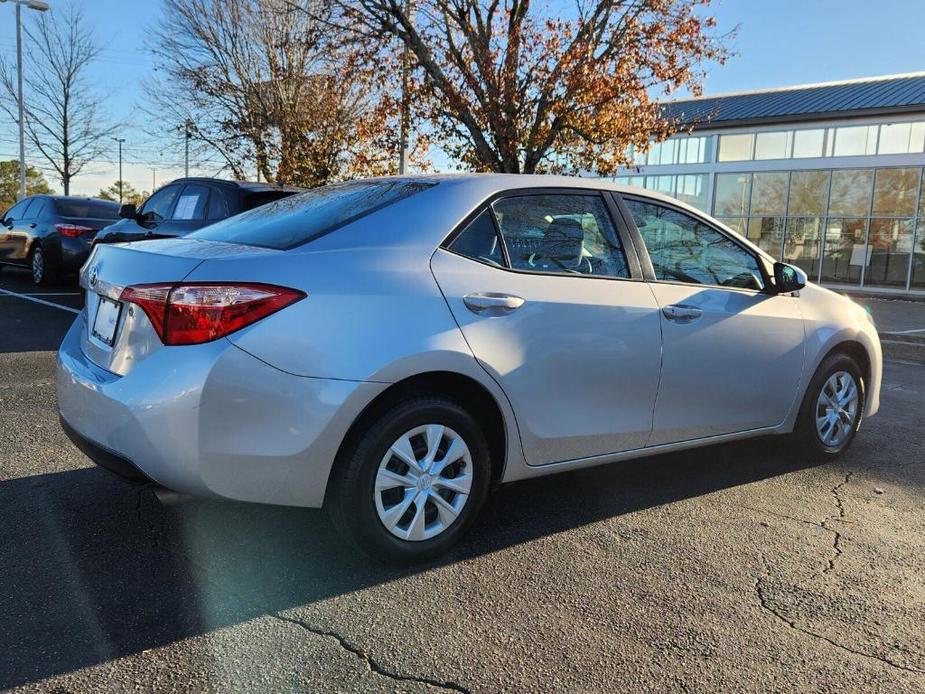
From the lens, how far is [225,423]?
8.72ft

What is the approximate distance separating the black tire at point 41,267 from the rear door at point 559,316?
10.9 metres

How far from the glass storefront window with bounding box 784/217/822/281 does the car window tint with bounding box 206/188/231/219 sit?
20.5 meters

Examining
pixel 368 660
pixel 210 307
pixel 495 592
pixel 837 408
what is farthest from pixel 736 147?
pixel 368 660

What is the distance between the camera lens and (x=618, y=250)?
3.74m

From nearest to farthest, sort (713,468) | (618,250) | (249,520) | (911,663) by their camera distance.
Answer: (911,663) < (249,520) < (618,250) < (713,468)

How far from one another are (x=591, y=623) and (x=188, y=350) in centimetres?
166

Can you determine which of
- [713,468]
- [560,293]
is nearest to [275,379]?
[560,293]

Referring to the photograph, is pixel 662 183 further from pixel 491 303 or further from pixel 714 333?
pixel 491 303

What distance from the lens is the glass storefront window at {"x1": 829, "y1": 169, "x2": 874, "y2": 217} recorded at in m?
22.9

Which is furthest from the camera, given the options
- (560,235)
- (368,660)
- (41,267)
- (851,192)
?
(851,192)

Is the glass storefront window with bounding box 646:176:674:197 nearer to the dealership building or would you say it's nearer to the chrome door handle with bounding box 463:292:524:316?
the dealership building

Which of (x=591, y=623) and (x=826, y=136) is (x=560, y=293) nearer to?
(x=591, y=623)

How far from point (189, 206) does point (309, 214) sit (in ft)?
18.1

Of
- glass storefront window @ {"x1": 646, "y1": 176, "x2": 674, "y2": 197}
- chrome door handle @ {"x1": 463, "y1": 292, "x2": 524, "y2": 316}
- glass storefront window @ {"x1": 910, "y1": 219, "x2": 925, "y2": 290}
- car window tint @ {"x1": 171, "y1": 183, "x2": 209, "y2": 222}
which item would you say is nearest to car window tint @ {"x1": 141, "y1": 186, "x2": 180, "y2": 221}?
car window tint @ {"x1": 171, "y1": 183, "x2": 209, "y2": 222}
